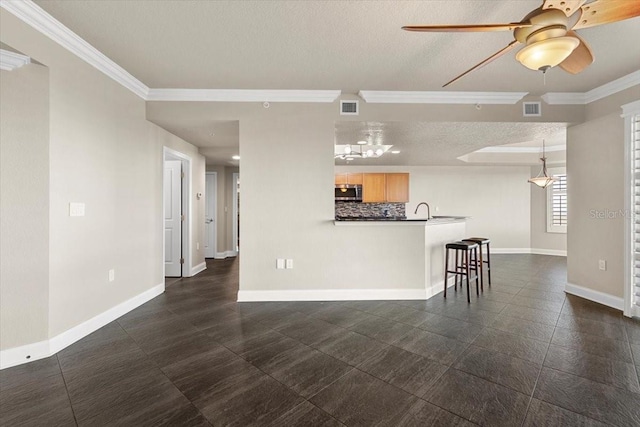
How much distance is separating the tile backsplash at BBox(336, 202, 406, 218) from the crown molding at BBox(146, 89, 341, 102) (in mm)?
4203

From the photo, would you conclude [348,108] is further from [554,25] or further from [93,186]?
[93,186]

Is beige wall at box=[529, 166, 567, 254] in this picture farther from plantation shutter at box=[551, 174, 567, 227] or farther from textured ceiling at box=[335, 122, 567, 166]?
textured ceiling at box=[335, 122, 567, 166]

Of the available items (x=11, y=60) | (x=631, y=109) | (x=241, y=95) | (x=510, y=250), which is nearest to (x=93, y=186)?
(x=11, y=60)

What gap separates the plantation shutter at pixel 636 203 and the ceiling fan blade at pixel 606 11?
2288 millimetres

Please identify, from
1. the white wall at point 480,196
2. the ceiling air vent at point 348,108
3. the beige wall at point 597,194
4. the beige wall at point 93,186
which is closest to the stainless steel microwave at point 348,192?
the white wall at point 480,196

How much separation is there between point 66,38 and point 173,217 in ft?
9.67

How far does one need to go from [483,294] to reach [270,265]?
286 cm

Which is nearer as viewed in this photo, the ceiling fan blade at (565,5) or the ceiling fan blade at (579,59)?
the ceiling fan blade at (565,5)

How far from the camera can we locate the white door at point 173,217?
4.84 meters

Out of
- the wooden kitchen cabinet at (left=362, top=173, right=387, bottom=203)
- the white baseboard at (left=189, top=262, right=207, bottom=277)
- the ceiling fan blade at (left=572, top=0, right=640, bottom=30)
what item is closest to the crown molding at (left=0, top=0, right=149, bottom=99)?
the white baseboard at (left=189, top=262, right=207, bottom=277)

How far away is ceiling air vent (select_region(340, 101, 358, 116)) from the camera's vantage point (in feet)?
11.8

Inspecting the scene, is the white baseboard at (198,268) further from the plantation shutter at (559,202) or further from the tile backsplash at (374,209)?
the plantation shutter at (559,202)

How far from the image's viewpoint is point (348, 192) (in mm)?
7207

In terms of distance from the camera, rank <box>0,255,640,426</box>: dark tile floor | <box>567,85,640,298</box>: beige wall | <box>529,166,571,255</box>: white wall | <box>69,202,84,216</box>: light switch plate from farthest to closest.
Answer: <box>529,166,571,255</box>: white wall, <box>567,85,640,298</box>: beige wall, <box>69,202,84,216</box>: light switch plate, <box>0,255,640,426</box>: dark tile floor
